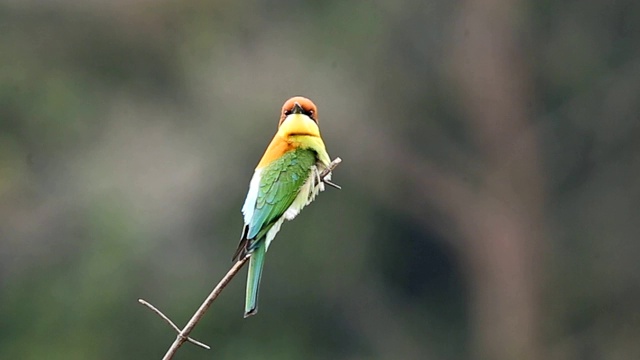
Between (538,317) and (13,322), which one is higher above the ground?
(538,317)

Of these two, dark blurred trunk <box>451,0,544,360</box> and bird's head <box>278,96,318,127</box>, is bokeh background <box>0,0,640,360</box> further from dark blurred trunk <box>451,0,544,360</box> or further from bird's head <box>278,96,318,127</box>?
bird's head <box>278,96,318,127</box>

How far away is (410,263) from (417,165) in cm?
82

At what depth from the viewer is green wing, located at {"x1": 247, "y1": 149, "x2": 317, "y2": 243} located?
238cm

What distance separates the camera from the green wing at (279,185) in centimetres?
238

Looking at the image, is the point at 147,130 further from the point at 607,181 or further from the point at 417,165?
the point at 607,181

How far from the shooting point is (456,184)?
996 centimetres

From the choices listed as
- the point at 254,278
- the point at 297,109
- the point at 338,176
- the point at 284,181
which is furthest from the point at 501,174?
the point at 254,278

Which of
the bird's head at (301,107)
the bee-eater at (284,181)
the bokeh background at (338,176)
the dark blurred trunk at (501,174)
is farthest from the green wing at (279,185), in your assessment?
the dark blurred trunk at (501,174)

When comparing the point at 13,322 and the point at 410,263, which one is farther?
the point at 410,263

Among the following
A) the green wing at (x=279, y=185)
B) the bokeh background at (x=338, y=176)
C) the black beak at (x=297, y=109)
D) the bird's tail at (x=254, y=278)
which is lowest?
the bird's tail at (x=254, y=278)

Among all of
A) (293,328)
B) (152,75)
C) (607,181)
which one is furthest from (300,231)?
(607,181)

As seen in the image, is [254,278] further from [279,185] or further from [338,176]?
[338,176]

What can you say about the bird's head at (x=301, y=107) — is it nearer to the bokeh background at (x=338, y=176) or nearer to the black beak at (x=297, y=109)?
the black beak at (x=297, y=109)

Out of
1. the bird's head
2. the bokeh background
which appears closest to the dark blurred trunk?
the bokeh background
